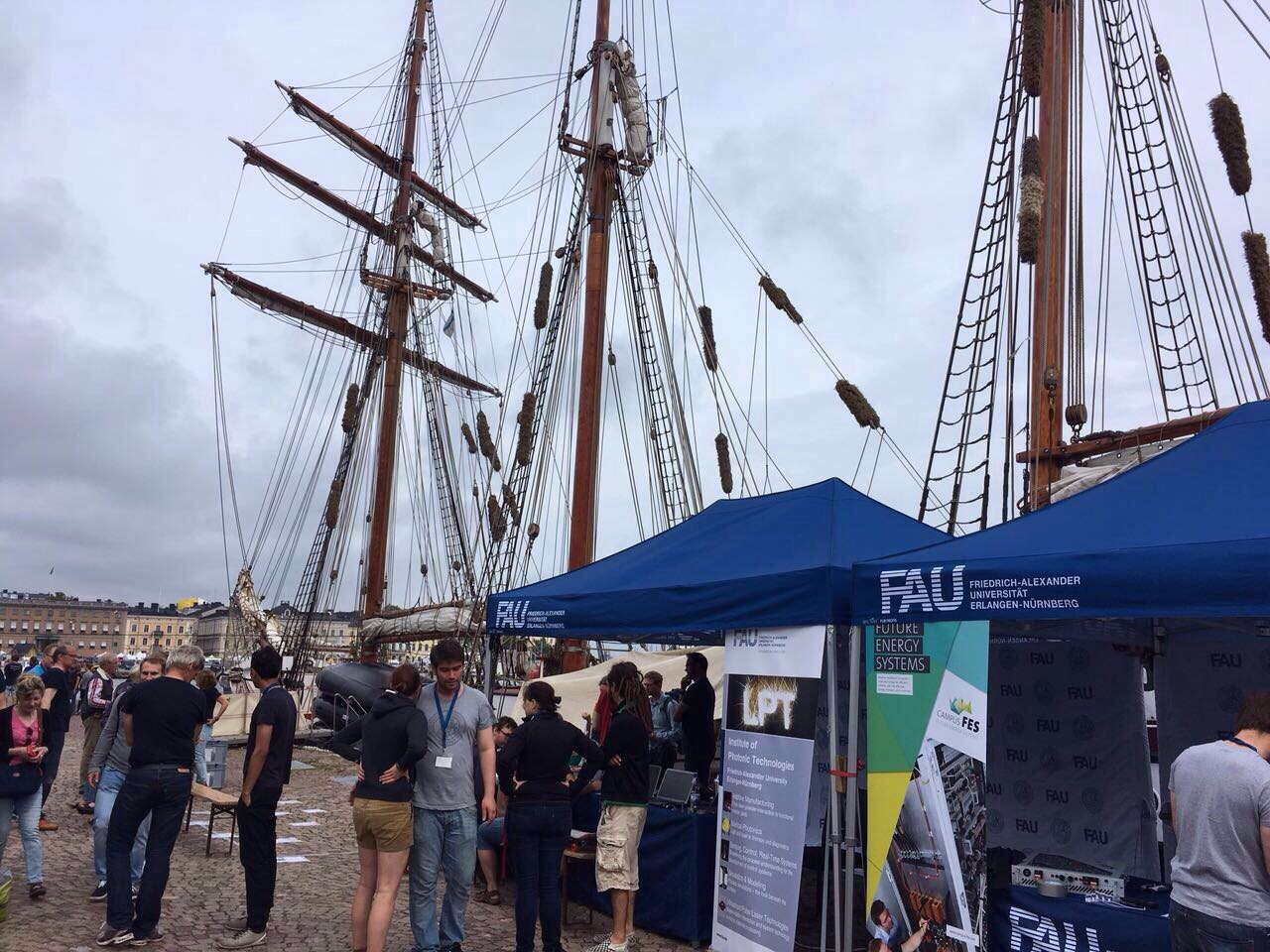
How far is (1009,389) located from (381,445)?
69.4 feet

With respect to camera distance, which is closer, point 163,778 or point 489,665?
point 163,778

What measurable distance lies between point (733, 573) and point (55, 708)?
22.1 ft

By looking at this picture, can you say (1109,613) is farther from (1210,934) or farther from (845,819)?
(845,819)

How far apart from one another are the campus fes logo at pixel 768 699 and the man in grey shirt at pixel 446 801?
175 cm

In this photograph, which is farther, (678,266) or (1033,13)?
(678,266)

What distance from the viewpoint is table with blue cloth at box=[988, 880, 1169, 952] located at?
4852 millimetres

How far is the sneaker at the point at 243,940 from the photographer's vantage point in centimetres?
604

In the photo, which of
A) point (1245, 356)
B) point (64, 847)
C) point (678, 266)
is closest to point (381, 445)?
A: point (678, 266)

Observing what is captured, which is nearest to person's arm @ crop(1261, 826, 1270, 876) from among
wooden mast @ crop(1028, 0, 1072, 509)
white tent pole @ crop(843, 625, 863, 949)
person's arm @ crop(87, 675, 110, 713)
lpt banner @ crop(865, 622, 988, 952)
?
lpt banner @ crop(865, 622, 988, 952)

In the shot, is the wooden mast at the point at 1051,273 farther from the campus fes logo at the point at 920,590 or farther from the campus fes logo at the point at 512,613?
the campus fes logo at the point at 512,613

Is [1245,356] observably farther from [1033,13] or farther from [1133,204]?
[1033,13]

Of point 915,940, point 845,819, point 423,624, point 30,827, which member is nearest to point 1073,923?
point 915,940

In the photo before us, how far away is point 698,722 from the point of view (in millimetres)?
9164

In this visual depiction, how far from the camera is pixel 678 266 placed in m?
18.7
